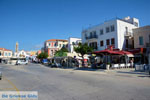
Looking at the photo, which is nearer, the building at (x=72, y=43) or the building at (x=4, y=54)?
the building at (x=72, y=43)

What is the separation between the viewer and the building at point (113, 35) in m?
29.4

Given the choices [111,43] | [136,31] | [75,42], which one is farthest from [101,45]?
[75,42]

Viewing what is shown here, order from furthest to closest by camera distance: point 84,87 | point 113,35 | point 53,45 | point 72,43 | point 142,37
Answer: point 53,45 → point 72,43 → point 113,35 → point 142,37 → point 84,87

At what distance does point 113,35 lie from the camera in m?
30.1

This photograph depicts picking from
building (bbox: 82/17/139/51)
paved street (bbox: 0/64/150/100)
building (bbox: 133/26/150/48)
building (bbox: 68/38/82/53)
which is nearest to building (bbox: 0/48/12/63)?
building (bbox: 68/38/82/53)

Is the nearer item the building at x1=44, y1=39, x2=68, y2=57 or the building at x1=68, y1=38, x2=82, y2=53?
the building at x1=68, y1=38, x2=82, y2=53

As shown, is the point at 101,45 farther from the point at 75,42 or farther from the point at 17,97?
the point at 17,97

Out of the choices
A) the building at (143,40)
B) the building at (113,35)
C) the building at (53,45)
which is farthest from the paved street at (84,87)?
the building at (53,45)

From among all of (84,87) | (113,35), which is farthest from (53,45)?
(84,87)

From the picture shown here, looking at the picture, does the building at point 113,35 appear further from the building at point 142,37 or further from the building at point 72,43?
the building at point 72,43

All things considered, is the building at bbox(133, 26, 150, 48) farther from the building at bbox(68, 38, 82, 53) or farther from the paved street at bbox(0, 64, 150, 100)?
the building at bbox(68, 38, 82, 53)

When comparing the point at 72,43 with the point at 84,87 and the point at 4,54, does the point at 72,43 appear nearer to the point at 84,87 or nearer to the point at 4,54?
the point at 84,87

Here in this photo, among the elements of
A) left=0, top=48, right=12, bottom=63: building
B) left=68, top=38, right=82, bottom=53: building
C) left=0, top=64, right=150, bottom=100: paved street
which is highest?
left=68, top=38, right=82, bottom=53: building

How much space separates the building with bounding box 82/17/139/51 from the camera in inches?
1159
